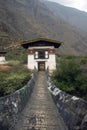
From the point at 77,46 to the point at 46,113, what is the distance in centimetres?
16929

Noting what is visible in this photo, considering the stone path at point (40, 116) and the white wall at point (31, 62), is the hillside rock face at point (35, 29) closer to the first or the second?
the white wall at point (31, 62)

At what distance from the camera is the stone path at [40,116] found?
14.4 metres

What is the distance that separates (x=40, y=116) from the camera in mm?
16719

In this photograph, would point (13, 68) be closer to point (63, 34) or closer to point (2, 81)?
point (2, 81)

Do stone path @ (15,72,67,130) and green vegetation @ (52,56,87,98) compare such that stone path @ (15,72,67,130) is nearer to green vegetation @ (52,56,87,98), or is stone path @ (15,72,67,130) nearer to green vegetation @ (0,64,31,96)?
green vegetation @ (0,64,31,96)

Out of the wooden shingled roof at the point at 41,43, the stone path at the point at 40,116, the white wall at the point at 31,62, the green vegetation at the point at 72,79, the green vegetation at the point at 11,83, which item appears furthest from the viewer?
the white wall at the point at 31,62

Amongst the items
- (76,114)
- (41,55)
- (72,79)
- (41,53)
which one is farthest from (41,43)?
(76,114)

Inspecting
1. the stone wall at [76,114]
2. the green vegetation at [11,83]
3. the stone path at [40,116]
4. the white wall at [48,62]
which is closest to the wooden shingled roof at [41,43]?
the white wall at [48,62]

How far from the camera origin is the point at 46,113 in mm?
17609

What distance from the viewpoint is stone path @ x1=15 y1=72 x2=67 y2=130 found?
47.3ft

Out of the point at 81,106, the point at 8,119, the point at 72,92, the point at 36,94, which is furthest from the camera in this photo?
the point at 72,92

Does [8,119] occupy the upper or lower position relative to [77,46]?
lower

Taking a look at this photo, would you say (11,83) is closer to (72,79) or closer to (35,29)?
(72,79)

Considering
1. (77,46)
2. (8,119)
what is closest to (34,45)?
(8,119)
